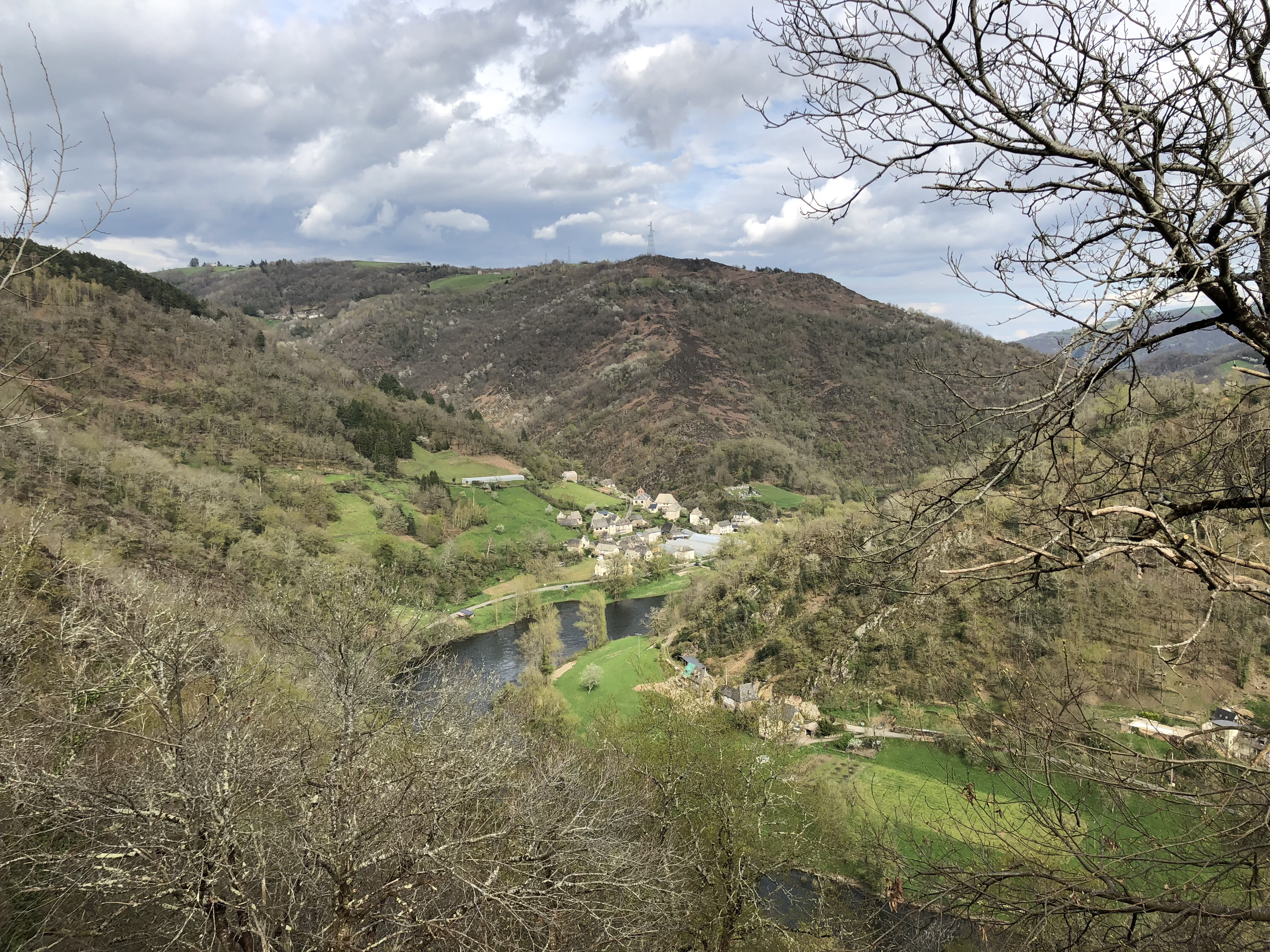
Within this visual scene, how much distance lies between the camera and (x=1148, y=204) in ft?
6.23

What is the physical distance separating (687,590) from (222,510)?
24353 mm

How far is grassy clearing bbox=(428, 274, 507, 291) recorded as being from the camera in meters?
129

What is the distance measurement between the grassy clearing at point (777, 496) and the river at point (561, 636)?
70.0ft

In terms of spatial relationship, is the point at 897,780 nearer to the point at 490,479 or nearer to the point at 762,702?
the point at 762,702

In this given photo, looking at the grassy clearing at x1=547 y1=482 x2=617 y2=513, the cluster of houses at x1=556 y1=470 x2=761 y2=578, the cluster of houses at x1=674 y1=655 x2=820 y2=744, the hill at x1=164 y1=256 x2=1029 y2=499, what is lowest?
the cluster of houses at x1=674 y1=655 x2=820 y2=744

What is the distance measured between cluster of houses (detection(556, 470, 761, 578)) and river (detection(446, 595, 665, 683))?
384cm

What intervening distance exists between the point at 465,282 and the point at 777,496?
4076 inches

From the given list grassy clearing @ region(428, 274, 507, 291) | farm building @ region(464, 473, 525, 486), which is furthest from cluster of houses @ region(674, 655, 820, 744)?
grassy clearing @ region(428, 274, 507, 291)

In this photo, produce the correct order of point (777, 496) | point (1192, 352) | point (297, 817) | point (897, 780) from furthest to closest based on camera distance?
point (777, 496)
point (1192, 352)
point (897, 780)
point (297, 817)

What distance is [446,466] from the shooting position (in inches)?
2215

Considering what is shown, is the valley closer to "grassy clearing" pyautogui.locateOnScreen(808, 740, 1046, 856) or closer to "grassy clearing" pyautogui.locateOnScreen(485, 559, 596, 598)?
"grassy clearing" pyautogui.locateOnScreen(808, 740, 1046, 856)

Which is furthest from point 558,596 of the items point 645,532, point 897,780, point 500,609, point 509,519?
point 897,780

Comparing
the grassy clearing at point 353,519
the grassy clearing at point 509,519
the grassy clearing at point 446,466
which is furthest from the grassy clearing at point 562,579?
the grassy clearing at point 446,466

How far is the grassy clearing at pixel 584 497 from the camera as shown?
190 ft
